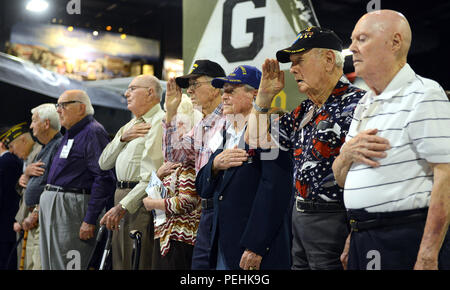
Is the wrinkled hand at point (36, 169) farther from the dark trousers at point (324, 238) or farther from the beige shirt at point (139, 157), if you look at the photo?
the dark trousers at point (324, 238)

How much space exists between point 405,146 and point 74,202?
3.05m

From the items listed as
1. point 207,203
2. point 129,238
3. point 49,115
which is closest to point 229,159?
point 207,203

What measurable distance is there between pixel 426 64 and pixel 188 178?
1.70 m

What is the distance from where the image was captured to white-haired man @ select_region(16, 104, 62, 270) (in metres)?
4.80

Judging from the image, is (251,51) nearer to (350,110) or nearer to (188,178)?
(188,178)

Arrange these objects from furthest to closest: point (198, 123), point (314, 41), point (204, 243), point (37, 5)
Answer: point (37, 5) → point (198, 123) → point (204, 243) → point (314, 41)

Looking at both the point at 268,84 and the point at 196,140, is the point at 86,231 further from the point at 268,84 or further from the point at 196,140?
the point at 268,84

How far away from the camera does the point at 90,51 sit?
9.14 meters

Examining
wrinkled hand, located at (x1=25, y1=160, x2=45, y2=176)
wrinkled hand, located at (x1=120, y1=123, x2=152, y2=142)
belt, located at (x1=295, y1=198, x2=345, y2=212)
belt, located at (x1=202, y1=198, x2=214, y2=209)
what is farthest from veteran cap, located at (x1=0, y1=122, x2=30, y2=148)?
belt, located at (x1=295, y1=198, x2=345, y2=212)

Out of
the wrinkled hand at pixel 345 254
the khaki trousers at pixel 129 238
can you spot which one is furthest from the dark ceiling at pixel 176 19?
the khaki trousers at pixel 129 238

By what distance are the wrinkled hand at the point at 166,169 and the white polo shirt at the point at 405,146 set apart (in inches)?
60.7

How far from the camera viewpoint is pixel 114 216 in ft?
11.9

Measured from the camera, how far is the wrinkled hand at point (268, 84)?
2551 mm

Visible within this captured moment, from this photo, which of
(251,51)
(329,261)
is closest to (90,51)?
(251,51)
